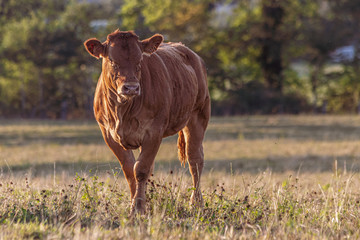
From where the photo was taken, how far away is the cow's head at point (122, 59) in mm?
5508

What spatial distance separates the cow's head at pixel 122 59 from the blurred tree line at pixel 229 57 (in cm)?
3148

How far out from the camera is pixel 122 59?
18.6 feet

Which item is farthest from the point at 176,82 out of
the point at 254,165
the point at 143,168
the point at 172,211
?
the point at 254,165

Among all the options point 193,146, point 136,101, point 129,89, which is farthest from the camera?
point 193,146

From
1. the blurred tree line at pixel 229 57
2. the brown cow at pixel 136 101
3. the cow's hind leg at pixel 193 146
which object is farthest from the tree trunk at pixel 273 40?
the brown cow at pixel 136 101

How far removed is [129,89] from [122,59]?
1.46 ft

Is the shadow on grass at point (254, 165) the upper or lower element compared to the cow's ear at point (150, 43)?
lower

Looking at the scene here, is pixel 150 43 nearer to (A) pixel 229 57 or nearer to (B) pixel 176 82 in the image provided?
(B) pixel 176 82

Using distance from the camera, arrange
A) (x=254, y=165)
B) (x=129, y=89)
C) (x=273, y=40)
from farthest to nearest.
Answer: (x=273, y=40) → (x=254, y=165) → (x=129, y=89)

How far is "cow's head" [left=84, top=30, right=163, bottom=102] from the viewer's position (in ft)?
18.1

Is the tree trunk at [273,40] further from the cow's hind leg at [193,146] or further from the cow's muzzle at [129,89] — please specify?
the cow's muzzle at [129,89]

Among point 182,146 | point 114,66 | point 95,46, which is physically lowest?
point 182,146

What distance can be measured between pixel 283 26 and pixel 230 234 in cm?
3691

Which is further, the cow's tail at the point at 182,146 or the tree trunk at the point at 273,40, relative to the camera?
the tree trunk at the point at 273,40
